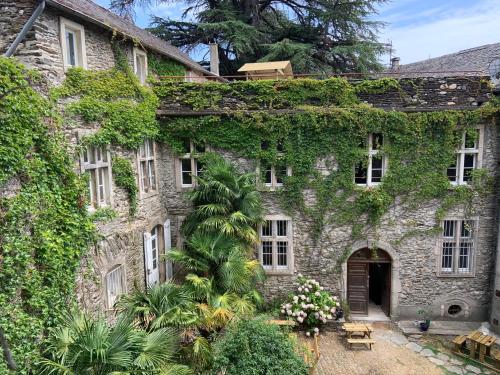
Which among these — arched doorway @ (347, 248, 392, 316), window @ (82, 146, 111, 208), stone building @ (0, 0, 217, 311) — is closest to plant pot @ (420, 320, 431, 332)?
arched doorway @ (347, 248, 392, 316)

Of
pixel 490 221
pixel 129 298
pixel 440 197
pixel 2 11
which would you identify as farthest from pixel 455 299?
pixel 2 11

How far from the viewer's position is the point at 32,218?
5738 mm

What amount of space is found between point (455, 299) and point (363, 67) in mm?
13622

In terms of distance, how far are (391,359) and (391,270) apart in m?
3.16

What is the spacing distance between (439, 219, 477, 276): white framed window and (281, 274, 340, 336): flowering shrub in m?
4.11

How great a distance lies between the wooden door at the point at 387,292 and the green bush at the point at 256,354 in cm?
654

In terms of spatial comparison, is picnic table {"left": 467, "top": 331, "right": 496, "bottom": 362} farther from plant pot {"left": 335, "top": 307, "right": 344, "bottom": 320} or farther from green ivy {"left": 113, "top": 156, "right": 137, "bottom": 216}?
green ivy {"left": 113, "top": 156, "right": 137, "bottom": 216}

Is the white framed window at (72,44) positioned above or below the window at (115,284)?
above

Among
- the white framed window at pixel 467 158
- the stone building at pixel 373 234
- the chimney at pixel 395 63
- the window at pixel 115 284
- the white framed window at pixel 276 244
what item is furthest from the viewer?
the chimney at pixel 395 63

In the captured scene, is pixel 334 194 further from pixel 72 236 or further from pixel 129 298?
pixel 72 236

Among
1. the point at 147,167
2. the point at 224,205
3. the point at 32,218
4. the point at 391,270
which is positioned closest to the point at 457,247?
the point at 391,270

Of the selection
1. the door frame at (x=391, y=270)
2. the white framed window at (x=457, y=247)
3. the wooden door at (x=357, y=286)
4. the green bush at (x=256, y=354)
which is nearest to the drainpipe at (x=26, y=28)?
the green bush at (x=256, y=354)

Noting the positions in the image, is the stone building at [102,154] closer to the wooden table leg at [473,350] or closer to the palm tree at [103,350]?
the palm tree at [103,350]

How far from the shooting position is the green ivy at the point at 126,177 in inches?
344
